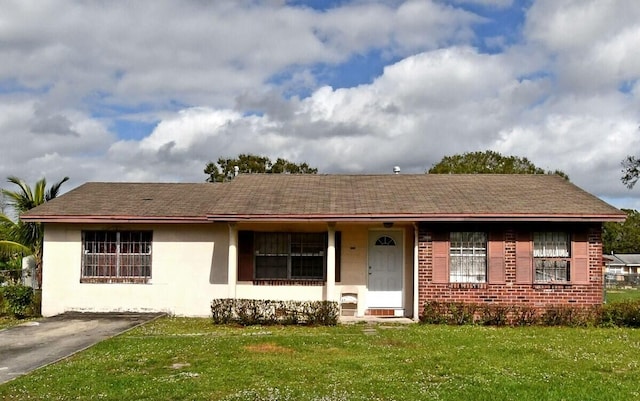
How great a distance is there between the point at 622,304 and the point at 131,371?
37.1 feet

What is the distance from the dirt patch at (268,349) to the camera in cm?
1124

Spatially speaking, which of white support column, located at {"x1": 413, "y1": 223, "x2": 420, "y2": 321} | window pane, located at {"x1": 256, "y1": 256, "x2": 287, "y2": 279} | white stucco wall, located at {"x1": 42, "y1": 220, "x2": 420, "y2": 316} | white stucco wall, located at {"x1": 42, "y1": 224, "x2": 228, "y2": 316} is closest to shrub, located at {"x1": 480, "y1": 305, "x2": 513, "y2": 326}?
white support column, located at {"x1": 413, "y1": 223, "x2": 420, "y2": 321}

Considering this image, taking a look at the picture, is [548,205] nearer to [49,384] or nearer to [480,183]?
[480,183]

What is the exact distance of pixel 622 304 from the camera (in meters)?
14.9

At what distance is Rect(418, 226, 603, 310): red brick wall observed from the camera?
50.5 ft

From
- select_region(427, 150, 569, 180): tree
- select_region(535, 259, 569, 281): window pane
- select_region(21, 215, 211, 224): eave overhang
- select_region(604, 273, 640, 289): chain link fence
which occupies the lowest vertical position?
select_region(604, 273, 640, 289): chain link fence

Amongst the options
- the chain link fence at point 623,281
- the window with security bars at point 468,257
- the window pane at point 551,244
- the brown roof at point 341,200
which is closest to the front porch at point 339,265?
the brown roof at point 341,200

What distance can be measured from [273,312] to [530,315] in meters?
6.11

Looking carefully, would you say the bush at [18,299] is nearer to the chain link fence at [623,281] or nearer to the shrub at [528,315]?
the shrub at [528,315]

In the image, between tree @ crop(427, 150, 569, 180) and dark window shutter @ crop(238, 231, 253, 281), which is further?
tree @ crop(427, 150, 569, 180)

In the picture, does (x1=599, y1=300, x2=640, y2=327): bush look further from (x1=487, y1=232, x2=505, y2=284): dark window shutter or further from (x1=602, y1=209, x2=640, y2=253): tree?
(x1=602, y1=209, x2=640, y2=253): tree

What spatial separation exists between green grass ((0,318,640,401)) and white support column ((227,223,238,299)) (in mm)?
2109

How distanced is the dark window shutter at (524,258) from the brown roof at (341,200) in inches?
26.0

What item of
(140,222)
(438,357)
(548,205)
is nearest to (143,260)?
(140,222)
